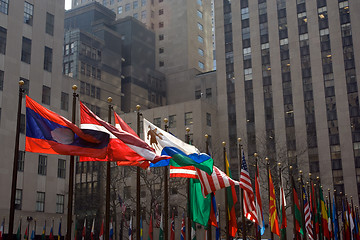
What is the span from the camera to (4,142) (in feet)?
179

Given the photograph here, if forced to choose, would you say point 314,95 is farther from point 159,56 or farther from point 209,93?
point 159,56

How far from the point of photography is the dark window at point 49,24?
6222 centimetres

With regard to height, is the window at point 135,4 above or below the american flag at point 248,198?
above

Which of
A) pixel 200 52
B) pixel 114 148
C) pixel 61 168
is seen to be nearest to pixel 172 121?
pixel 61 168

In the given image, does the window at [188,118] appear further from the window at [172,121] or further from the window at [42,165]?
the window at [42,165]

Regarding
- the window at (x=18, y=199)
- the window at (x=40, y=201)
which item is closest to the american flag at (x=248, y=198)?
the window at (x=18, y=199)

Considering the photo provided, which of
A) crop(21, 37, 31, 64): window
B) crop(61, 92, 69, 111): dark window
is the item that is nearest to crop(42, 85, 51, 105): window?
crop(61, 92, 69, 111): dark window

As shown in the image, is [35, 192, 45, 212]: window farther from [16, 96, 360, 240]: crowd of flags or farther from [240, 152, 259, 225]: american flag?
[240, 152, 259, 225]: american flag

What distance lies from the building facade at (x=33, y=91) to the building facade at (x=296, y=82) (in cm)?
3402

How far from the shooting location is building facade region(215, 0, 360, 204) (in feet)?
287

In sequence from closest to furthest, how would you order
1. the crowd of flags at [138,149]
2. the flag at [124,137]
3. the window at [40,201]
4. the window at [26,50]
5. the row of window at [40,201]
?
1. the crowd of flags at [138,149]
2. the flag at [124,137]
3. the row of window at [40,201]
4. the window at [40,201]
5. the window at [26,50]

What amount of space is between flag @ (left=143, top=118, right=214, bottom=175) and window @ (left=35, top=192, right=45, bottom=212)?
3682 cm

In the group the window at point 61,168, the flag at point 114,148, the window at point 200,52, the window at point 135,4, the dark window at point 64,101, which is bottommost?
the flag at point 114,148

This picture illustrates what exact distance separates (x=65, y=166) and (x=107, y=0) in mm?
91798
